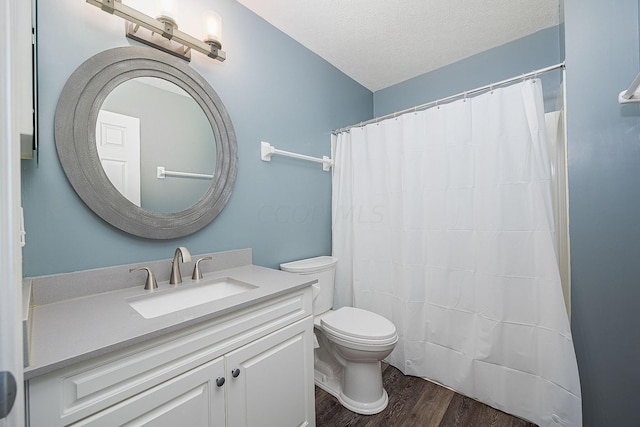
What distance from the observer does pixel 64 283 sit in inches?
40.0

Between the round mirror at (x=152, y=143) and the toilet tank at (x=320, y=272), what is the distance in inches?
25.5

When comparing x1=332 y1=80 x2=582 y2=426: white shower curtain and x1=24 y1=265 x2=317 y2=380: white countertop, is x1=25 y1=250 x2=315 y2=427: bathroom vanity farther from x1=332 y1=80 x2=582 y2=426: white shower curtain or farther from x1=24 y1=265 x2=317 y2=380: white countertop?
x1=332 y1=80 x2=582 y2=426: white shower curtain

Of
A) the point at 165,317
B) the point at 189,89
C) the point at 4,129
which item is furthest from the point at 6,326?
the point at 189,89

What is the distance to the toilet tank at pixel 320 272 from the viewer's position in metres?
1.76

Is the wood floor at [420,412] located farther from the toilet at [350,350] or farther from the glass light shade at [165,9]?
the glass light shade at [165,9]

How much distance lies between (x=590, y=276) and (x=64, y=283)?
89.9 inches

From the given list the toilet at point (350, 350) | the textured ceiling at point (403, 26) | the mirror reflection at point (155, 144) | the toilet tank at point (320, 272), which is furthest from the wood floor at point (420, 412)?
the textured ceiling at point (403, 26)

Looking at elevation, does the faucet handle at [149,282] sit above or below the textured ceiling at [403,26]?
below

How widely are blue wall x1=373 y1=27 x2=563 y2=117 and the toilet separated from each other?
1.85 metres

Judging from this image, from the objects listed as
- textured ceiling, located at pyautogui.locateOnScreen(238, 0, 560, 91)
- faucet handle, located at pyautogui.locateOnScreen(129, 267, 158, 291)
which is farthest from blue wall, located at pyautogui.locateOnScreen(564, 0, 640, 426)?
faucet handle, located at pyautogui.locateOnScreen(129, 267, 158, 291)

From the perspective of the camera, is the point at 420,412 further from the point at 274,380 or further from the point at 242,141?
the point at 242,141

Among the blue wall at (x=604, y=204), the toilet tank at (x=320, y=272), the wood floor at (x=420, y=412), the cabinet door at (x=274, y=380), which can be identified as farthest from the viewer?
the toilet tank at (x=320, y=272)

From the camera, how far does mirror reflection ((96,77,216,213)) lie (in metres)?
1.15

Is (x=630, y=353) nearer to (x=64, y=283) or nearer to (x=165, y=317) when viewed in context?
(x=165, y=317)
